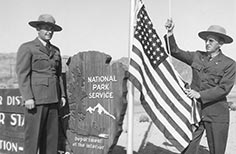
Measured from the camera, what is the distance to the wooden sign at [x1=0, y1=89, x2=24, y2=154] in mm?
5617

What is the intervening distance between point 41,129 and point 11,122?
51.5 inches

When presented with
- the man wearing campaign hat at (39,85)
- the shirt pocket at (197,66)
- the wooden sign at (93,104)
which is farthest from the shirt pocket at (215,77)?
the man wearing campaign hat at (39,85)

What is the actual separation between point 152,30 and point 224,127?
140cm

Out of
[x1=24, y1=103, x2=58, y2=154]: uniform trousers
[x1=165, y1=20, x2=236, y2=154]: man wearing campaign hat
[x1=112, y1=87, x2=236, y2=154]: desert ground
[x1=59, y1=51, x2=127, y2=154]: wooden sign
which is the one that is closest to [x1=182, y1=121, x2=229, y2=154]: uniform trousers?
[x1=165, y1=20, x2=236, y2=154]: man wearing campaign hat

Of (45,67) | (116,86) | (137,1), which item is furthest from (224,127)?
(45,67)

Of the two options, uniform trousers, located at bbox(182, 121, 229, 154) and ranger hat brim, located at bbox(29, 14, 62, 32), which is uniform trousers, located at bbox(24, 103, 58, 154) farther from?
uniform trousers, located at bbox(182, 121, 229, 154)

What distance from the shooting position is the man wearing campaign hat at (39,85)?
4484 millimetres

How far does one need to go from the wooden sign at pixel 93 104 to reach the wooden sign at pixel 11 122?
2.14 ft

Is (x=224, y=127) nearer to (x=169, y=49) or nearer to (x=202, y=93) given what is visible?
(x=202, y=93)

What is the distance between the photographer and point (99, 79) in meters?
5.05

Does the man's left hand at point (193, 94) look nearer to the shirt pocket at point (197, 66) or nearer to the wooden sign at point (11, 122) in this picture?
the shirt pocket at point (197, 66)

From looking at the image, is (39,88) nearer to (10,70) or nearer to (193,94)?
(193,94)

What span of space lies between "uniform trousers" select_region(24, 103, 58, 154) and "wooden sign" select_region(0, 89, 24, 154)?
929 millimetres

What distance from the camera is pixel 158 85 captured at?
4.69 m
